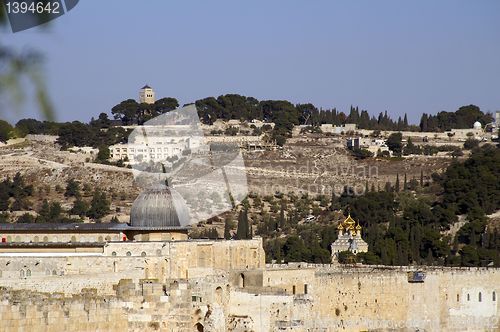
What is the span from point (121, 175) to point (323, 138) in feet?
105

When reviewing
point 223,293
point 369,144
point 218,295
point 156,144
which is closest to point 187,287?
point 218,295

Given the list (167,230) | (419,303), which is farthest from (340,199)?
(167,230)

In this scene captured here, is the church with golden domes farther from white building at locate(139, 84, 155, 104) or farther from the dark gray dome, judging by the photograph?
white building at locate(139, 84, 155, 104)

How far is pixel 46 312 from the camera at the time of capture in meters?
18.3

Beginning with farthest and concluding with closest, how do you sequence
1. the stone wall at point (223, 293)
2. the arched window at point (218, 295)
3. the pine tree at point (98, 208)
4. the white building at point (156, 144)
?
1. the white building at point (156, 144)
2. the pine tree at point (98, 208)
3. the arched window at point (218, 295)
4. the stone wall at point (223, 293)

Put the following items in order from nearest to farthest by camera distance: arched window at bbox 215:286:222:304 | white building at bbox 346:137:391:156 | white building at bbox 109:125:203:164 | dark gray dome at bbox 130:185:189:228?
arched window at bbox 215:286:222:304, dark gray dome at bbox 130:185:189:228, white building at bbox 109:125:203:164, white building at bbox 346:137:391:156

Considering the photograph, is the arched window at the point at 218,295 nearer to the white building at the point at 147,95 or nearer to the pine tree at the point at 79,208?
the pine tree at the point at 79,208

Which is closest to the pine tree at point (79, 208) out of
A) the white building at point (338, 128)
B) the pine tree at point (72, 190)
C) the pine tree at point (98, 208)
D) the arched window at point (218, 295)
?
the pine tree at point (98, 208)

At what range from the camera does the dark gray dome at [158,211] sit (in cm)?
3350

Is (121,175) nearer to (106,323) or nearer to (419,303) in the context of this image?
(419,303)

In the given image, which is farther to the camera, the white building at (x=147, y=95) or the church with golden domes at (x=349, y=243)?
the white building at (x=147, y=95)

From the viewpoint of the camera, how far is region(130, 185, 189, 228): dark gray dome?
33500mm

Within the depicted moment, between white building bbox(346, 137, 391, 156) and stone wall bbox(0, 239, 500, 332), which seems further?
white building bbox(346, 137, 391, 156)

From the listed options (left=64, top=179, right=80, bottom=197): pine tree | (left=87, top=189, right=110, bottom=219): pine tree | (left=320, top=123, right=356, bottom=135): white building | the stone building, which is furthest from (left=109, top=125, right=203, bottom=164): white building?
the stone building
